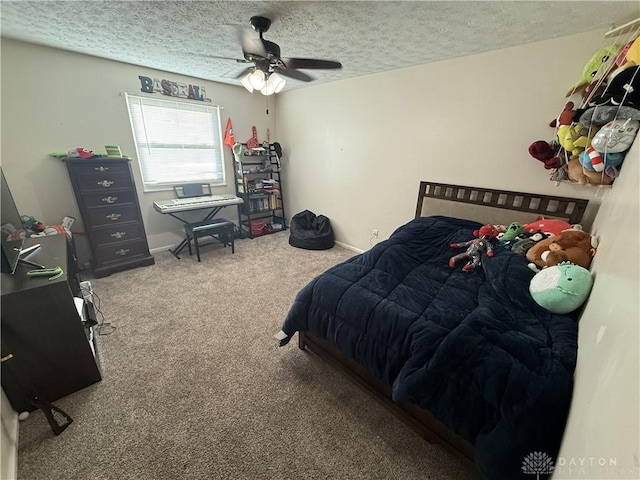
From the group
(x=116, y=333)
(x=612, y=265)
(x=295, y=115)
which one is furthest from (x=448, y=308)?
(x=295, y=115)

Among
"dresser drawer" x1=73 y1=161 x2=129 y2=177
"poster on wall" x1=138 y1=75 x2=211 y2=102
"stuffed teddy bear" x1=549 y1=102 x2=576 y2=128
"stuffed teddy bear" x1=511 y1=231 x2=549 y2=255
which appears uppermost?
"poster on wall" x1=138 y1=75 x2=211 y2=102

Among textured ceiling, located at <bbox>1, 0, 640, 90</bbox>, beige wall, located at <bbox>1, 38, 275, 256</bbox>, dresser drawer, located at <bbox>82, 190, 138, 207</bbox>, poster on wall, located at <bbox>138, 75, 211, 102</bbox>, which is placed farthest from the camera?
poster on wall, located at <bbox>138, 75, 211, 102</bbox>

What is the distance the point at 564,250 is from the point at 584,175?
2.04 ft

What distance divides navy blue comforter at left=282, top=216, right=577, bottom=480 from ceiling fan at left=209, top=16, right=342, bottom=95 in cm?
150

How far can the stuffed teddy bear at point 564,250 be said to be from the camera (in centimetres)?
146

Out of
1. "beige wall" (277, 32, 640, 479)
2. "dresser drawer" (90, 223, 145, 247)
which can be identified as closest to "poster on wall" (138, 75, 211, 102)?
"beige wall" (277, 32, 640, 479)

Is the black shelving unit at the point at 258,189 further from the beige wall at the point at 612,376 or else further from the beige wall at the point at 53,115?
the beige wall at the point at 612,376

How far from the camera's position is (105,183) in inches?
106

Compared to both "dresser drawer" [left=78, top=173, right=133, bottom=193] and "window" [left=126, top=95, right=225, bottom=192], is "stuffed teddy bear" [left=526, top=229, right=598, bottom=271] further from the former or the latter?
"window" [left=126, top=95, right=225, bottom=192]

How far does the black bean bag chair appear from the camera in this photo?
12.2 ft

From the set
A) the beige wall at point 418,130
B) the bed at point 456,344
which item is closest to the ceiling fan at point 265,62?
the beige wall at point 418,130

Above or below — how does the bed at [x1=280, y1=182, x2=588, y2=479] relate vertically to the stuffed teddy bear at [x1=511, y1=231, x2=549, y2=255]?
below

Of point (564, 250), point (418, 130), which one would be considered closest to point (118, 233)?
point (418, 130)

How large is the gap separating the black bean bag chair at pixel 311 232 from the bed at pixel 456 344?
172 centimetres
